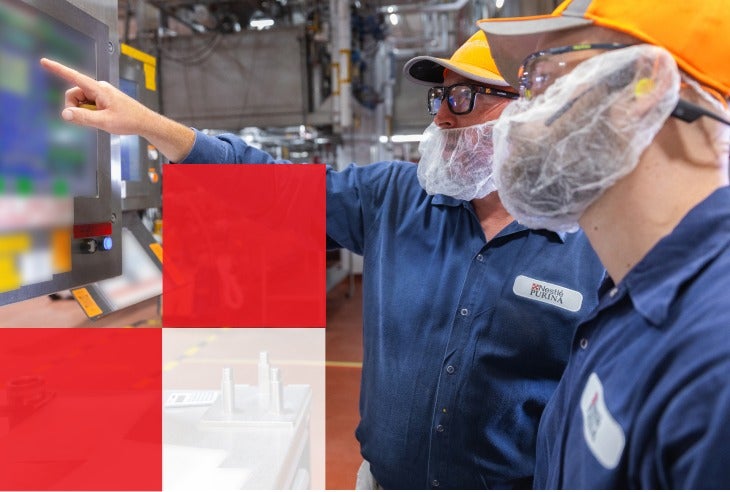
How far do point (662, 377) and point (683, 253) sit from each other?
0.55 ft

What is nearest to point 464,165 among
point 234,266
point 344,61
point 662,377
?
point 662,377

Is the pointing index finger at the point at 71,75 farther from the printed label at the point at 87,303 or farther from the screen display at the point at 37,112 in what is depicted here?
the printed label at the point at 87,303

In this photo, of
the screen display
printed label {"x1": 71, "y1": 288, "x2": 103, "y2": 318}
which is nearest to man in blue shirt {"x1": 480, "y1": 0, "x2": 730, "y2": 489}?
the screen display

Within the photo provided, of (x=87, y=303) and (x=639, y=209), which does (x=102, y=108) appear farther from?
(x=639, y=209)

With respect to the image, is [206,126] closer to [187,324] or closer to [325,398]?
[187,324]

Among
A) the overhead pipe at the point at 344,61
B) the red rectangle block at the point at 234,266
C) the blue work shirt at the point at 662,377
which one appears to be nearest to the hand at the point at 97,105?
the blue work shirt at the point at 662,377

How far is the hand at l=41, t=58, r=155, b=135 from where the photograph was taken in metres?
1.04

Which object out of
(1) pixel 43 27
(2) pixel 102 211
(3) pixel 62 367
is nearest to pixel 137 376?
(3) pixel 62 367

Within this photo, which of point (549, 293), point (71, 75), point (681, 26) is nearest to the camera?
point (681, 26)

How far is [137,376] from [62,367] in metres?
0.36

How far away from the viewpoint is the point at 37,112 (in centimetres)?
107

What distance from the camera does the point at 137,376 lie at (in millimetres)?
2734

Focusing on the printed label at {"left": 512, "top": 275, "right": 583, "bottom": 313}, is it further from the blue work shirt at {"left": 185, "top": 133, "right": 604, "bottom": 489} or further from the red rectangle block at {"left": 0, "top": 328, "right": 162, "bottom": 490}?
the red rectangle block at {"left": 0, "top": 328, "right": 162, "bottom": 490}

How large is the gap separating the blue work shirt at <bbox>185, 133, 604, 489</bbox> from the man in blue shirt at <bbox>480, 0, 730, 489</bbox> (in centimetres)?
36
